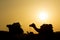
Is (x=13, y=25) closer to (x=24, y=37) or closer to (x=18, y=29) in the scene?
(x=18, y=29)

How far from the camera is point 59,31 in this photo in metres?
5.73

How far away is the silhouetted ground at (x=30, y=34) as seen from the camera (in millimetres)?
5242

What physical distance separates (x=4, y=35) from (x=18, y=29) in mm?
527

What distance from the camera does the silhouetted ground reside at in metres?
5.24

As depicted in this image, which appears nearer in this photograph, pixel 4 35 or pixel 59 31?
pixel 4 35

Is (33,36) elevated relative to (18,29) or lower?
lower

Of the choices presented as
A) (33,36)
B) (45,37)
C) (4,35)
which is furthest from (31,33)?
(4,35)

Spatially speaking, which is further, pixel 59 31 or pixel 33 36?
pixel 59 31

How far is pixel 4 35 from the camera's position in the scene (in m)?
5.38

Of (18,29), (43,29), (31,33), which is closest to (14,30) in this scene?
(18,29)

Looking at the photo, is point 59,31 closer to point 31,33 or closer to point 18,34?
point 31,33

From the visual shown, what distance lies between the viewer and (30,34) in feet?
17.3

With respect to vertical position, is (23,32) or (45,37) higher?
(23,32)

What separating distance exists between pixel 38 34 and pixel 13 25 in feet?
3.07
